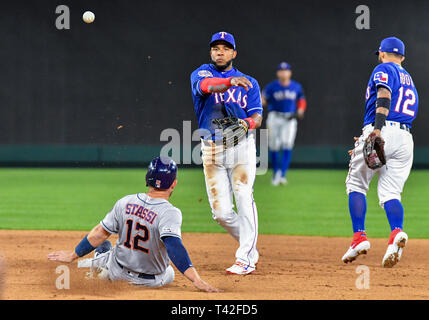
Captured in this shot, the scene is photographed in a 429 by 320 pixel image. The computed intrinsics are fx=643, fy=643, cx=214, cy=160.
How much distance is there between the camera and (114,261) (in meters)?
4.70

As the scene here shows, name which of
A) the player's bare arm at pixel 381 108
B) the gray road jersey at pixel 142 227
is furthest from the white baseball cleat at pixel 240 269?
the player's bare arm at pixel 381 108

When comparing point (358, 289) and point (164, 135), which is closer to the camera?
point (358, 289)

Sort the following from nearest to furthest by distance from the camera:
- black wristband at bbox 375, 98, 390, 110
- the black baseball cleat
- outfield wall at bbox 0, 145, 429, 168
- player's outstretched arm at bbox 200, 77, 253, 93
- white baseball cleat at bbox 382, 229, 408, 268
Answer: the black baseball cleat, player's outstretched arm at bbox 200, 77, 253, 93, white baseball cleat at bbox 382, 229, 408, 268, black wristband at bbox 375, 98, 390, 110, outfield wall at bbox 0, 145, 429, 168

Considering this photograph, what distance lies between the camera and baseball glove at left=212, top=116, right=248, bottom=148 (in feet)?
18.3

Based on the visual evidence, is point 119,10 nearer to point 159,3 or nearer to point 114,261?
point 159,3

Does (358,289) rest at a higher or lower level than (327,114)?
lower

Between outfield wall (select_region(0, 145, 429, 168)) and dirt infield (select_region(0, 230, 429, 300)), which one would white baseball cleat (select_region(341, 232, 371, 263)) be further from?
outfield wall (select_region(0, 145, 429, 168))

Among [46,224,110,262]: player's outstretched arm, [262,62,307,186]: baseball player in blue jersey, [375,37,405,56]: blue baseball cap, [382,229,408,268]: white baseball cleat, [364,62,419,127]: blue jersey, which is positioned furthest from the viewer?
[262,62,307,186]: baseball player in blue jersey

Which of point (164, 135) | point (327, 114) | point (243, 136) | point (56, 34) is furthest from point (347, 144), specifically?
point (243, 136)

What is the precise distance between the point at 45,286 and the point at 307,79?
1853cm

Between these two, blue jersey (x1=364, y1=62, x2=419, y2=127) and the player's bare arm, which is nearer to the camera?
the player's bare arm

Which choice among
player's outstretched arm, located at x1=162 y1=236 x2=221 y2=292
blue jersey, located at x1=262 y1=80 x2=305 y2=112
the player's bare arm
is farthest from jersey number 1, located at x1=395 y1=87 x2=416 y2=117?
blue jersey, located at x1=262 y1=80 x2=305 y2=112

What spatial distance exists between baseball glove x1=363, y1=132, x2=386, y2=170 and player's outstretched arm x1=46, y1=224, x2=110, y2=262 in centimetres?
259

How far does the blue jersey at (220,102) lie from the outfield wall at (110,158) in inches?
600
